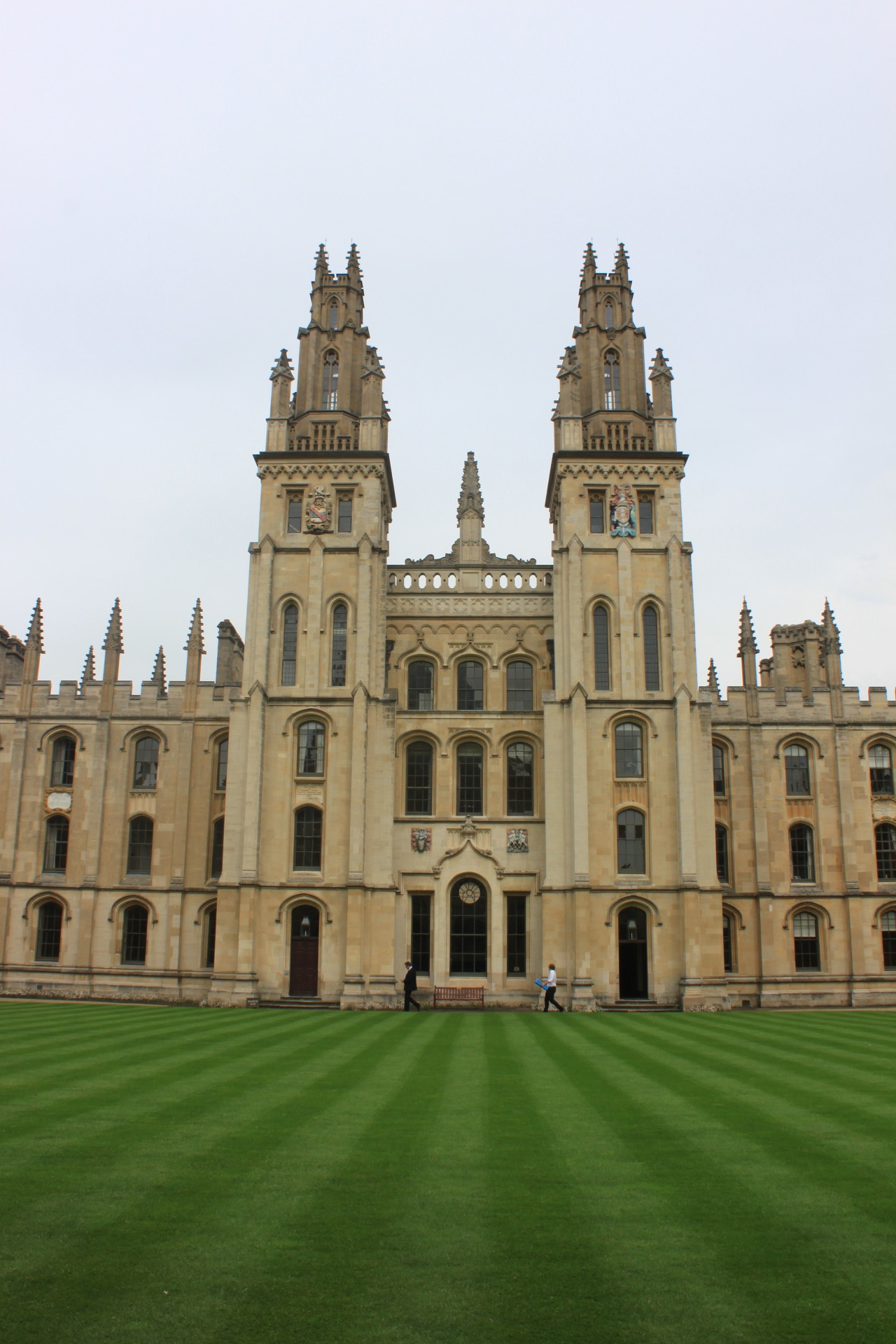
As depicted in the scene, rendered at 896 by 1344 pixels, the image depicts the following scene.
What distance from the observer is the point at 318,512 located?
131 feet

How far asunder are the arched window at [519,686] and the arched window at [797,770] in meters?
11.2

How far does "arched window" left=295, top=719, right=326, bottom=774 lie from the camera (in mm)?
37562

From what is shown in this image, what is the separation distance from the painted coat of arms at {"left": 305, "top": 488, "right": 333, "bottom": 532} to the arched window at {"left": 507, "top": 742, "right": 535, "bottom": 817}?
1169 cm

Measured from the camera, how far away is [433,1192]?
30.6ft

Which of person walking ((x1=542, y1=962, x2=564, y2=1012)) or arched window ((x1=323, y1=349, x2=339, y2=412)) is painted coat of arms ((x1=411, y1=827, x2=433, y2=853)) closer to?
person walking ((x1=542, y1=962, x2=564, y2=1012))

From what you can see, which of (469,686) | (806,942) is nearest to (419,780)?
(469,686)

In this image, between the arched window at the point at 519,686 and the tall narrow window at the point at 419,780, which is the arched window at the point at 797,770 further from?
the tall narrow window at the point at 419,780

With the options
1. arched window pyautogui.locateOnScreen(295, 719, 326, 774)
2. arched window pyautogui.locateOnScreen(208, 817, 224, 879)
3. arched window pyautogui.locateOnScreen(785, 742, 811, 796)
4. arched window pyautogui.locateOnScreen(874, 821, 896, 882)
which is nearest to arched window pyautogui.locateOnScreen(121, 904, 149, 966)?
arched window pyautogui.locateOnScreen(208, 817, 224, 879)

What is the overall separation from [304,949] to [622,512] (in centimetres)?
2097

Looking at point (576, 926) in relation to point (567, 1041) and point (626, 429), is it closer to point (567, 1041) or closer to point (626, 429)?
point (567, 1041)

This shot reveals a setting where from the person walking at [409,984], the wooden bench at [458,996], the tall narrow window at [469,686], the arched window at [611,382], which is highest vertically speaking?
the arched window at [611,382]

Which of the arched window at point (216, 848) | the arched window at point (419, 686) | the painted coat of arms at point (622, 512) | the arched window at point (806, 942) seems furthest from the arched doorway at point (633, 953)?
the arched window at point (216, 848)

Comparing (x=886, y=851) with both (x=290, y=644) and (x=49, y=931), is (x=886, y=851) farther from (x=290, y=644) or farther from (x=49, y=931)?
(x=49, y=931)

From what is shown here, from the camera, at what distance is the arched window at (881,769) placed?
40969 millimetres
